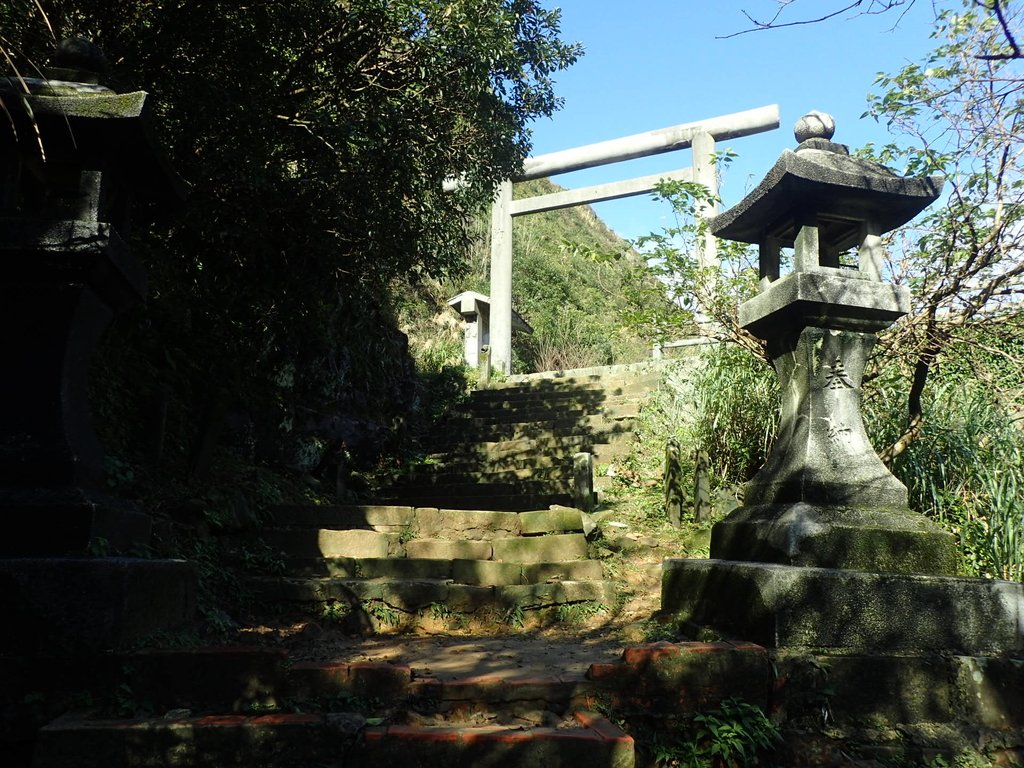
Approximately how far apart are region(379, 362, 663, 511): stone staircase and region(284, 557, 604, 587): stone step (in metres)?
1.86

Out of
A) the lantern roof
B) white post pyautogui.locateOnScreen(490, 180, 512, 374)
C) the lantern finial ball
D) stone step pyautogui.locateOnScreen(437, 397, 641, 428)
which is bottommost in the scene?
stone step pyautogui.locateOnScreen(437, 397, 641, 428)

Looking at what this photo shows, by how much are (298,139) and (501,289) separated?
31.6 feet

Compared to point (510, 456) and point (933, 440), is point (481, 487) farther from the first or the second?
point (933, 440)

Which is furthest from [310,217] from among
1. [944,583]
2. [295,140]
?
[944,583]

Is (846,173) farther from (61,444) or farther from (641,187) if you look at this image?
(641,187)

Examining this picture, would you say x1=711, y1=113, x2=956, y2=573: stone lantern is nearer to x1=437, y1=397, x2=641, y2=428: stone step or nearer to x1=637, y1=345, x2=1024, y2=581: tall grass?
x1=637, y1=345, x2=1024, y2=581: tall grass

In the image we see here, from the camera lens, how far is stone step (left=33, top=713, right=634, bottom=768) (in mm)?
2363

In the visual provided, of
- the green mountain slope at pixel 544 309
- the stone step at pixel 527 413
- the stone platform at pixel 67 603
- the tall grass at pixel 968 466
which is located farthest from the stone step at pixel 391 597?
the green mountain slope at pixel 544 309

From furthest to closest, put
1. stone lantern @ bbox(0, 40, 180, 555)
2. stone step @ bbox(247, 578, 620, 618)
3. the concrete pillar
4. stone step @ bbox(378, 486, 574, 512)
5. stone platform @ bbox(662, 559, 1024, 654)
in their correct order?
stone step @ bbox(378, 486, 574, 512), the concrete pillar, stone step @ bbox(247, 578, 620, 618), stone platform @ bbox(662, 559, 1024, 654), stone lantern @ bbox(0, 40, 180, 555)

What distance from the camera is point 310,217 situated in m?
5.27

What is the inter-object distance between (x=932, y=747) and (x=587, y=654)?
154 cm

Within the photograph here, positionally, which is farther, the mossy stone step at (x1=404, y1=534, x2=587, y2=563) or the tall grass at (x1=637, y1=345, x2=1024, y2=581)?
the mossy stone step at (x1=404, y1=534, x2=587, y2=563)

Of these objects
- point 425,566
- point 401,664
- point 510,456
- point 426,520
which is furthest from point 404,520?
point 510,456

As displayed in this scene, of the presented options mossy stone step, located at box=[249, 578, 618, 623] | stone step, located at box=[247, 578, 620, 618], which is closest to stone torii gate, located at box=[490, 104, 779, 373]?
mossy stone step, located at box=[249, 578, 618, 623]
